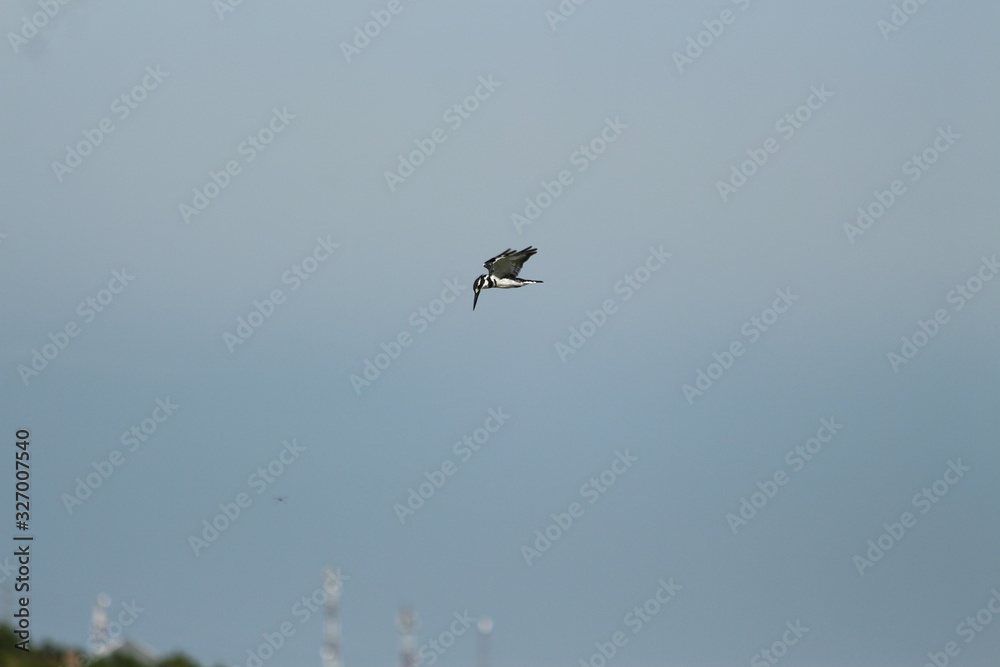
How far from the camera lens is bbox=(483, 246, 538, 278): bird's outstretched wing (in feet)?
131

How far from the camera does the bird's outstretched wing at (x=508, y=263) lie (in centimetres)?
4003

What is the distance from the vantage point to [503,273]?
134 feet

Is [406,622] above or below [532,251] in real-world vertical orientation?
below

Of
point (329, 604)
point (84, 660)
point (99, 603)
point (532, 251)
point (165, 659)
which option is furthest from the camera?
point (329, 604)

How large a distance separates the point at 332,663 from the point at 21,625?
1554 cm

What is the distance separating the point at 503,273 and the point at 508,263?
0.51 metres

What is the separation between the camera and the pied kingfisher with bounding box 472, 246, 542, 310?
4022 centimetres

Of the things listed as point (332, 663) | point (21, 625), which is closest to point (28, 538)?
point (21, 625)

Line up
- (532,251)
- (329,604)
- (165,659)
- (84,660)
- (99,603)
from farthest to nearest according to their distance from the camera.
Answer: (329,604)
(99,603)
(532,251)
(165,659)
(84,660)

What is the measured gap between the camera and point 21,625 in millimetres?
34438

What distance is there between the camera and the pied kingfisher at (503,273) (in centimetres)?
4022

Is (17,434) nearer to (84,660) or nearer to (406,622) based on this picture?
(84,660)

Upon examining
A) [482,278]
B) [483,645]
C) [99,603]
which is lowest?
[99,603]

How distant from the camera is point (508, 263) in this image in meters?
40.5
